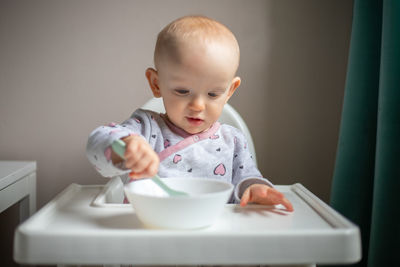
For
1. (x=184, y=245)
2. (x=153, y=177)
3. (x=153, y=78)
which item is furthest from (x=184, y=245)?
(x=153, y=78)

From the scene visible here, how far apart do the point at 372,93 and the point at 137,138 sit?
74cm

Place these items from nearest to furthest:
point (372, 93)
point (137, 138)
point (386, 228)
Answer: point (137, 138)
point (386, 228)
point (372, 93)

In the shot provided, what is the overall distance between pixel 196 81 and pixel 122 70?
698 millimetres

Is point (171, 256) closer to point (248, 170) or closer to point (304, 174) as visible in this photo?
point (248, 170)

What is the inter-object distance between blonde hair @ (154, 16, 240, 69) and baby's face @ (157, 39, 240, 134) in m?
0.02

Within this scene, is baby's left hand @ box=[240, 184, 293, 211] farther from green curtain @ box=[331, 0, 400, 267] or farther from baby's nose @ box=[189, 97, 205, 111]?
green curtain @ box=[331, 0, 400, 267]

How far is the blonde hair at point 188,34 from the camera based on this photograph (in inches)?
31.7

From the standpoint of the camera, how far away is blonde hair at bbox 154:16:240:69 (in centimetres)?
81

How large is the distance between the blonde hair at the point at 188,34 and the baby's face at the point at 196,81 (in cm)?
2

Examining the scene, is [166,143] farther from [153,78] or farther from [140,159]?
[140,159]

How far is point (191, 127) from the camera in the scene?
0.90 metres

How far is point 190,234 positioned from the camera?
1.77 ft

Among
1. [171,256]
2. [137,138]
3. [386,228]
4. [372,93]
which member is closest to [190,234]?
[171,256]

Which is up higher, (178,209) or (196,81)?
(196,81)
